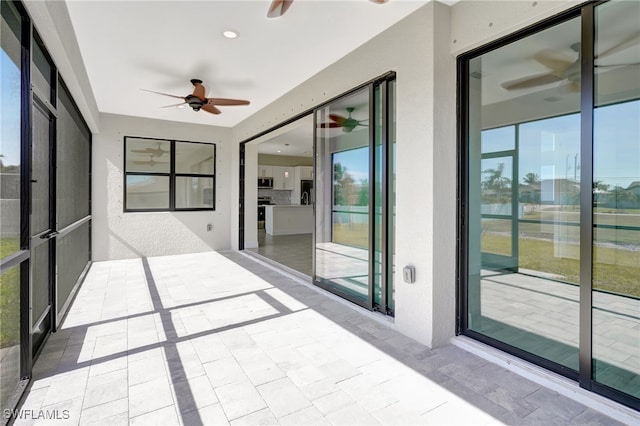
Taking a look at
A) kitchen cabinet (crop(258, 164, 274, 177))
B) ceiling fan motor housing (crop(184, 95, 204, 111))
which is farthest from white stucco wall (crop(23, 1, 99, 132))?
kitchen cabinet (crop(258, 164, 274, 177))

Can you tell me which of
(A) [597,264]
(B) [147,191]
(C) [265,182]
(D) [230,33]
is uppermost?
(D) [230,33]

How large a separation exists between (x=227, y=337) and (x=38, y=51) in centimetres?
277

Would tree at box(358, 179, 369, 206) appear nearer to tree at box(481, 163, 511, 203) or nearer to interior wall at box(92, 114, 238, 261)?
tree at box(481, 163, 511, 203)

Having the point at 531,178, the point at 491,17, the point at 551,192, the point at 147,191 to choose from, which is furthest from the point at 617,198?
the point at 147,191

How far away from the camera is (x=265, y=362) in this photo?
2418 mm

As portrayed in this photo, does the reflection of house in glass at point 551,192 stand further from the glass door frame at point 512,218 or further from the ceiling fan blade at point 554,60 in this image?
the ceiling fan blade at point 554,60

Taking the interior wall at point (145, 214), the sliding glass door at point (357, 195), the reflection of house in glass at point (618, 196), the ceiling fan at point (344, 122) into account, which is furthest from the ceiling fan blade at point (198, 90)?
the reflection of house in glass at point (618, 196)

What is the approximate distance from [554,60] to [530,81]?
0.22 metres

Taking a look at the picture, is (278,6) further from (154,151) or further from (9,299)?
(154,151)

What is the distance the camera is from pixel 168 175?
6918 mm

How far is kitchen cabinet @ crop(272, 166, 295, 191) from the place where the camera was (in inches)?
449

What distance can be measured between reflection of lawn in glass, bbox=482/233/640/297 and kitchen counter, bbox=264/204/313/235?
7906 millimetres

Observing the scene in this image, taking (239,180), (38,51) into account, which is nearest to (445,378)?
(38,51)

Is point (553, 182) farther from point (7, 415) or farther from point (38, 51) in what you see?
point (38, 51)
